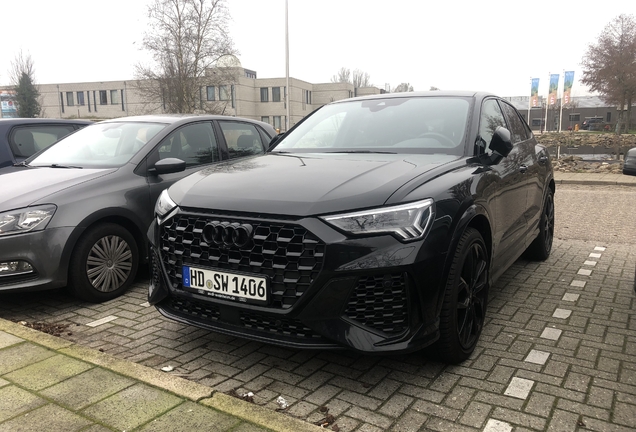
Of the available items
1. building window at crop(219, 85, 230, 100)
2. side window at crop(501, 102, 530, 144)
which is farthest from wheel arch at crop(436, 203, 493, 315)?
building window at crop(219, 85, 230, 100)

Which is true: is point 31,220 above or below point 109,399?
above

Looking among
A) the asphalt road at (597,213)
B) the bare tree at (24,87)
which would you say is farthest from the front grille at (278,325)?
the bare tree at (24,87)

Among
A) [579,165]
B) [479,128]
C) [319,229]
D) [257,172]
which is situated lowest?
[579,165]

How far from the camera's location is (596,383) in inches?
119

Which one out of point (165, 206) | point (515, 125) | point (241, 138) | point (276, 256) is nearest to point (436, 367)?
point (276, 256)

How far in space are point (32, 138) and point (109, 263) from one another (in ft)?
10.1

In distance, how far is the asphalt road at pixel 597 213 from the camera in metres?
7.68

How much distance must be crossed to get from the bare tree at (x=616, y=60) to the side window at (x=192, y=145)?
35.9m

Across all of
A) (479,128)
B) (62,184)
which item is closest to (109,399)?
(62,184)

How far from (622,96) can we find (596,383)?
39864mm

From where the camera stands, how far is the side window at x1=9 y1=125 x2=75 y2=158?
6.41 metres

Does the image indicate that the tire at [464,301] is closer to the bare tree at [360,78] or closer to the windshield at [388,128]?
the windshield at [388,128]

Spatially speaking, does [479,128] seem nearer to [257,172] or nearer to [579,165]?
[257,172]

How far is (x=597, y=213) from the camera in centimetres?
962
